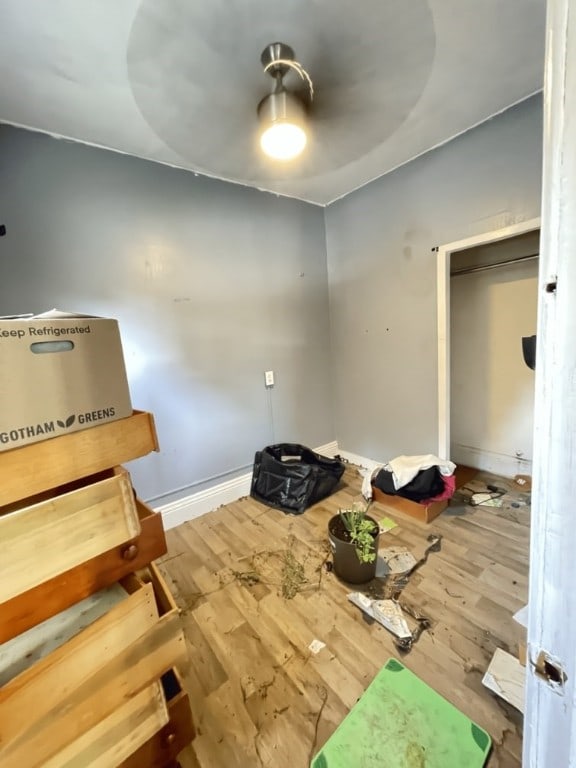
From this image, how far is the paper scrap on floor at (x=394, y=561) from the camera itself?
1782 mm

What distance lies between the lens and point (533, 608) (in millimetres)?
429

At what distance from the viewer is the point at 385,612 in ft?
4.96

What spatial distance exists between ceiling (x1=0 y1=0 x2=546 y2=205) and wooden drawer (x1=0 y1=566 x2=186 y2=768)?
6.62ft

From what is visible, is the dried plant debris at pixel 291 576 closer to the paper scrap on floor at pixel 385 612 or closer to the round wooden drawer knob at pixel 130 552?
the paper scrap on floor at pixel 385 612

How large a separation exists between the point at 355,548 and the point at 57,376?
1551 millimetres

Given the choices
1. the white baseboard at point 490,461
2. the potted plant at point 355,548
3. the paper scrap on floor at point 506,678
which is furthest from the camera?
the white baseboard at point 490,461

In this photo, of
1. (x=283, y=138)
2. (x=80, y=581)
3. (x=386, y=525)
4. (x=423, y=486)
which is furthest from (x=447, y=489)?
(x=283, y=138)

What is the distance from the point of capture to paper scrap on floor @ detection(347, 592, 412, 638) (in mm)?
1431

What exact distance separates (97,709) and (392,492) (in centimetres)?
204

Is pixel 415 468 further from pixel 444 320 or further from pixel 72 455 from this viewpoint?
pixel 72 455

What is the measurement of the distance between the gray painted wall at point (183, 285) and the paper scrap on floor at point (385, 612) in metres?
1.40

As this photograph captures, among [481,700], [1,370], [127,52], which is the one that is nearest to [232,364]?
[127,52]

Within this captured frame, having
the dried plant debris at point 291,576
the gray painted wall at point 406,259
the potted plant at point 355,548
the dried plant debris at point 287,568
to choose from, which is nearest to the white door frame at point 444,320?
the gray painted wall at point 406,259

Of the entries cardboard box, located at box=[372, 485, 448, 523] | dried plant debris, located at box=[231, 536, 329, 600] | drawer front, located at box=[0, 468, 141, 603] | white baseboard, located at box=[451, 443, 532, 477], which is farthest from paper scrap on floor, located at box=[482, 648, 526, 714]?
white baseboard, located at box=[451, 443, 532, 477]
